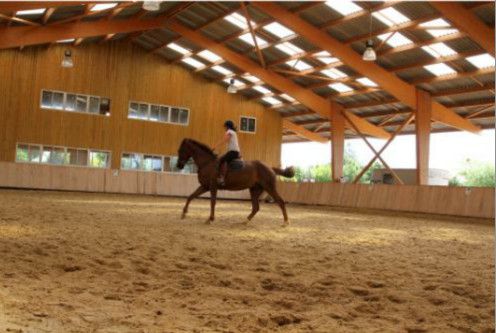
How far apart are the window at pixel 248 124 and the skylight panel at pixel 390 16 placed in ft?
48.6

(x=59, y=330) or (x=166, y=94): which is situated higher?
(x=166, y=94)

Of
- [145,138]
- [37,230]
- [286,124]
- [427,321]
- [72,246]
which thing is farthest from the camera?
[286,124]

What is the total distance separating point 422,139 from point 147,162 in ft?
48.5

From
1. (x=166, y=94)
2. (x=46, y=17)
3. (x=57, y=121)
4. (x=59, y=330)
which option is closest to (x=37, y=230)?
(x=59, y=330)

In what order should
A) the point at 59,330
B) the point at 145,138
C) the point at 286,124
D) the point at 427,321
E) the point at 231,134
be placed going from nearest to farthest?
the point at 59,330 < the point at 427,321 < the point at 231,134 < the point at 145,138 < the point at 286,124

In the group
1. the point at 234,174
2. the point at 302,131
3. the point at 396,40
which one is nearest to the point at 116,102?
the point at 302,131

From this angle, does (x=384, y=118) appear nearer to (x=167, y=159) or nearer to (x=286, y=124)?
(x=286, y=124)

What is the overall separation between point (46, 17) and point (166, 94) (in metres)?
9.54

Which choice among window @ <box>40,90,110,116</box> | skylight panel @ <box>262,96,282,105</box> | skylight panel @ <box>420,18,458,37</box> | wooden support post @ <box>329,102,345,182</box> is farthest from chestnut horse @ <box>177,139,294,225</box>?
skylight panel @ <box>262,96,282,105</box>

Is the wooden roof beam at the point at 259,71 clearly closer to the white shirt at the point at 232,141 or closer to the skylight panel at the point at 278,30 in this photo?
the skylight panel at the point at 278,30

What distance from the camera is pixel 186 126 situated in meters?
31.9

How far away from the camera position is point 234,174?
38.8ft

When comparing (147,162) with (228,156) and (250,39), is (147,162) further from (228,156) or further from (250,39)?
(228,156)

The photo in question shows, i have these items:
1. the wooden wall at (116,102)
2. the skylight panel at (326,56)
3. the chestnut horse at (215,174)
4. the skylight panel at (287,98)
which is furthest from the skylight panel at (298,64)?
the chestnut horse at (215,174)
